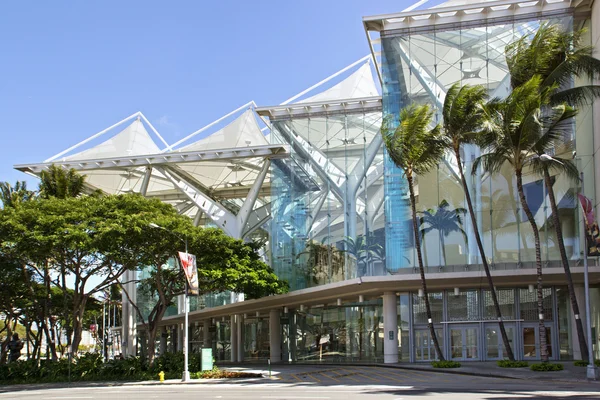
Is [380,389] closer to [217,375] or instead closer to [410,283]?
[217,375]

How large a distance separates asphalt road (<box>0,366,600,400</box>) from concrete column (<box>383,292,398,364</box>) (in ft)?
28.2

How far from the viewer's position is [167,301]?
41188mm

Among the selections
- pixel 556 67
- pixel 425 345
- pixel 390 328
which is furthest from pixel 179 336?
pixel 556 67

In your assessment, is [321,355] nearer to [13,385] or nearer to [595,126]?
[13,385]

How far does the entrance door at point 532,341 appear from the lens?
133ft

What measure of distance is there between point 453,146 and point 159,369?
1915cm

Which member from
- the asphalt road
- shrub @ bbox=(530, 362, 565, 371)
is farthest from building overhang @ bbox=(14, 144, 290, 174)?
shrub @ bbox=(530, 362, 565, 371)

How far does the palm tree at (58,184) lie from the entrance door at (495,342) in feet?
88.4

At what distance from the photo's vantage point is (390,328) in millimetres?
43406

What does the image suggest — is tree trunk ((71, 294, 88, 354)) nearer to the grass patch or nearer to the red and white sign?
the grass patch

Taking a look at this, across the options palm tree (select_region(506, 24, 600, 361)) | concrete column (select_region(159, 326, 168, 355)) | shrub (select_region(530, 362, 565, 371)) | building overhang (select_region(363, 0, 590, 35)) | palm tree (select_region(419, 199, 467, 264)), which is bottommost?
concrete column (select_region(159, 326, 168, 355))

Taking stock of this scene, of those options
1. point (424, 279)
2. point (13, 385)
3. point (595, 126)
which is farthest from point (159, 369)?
point (595, 126)

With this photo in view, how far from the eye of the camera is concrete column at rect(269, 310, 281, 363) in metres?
54.8

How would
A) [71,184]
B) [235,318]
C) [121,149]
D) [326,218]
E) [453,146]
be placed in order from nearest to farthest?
[453,146]
[71,184]
[326,218]
[121,149]
[235,318]
